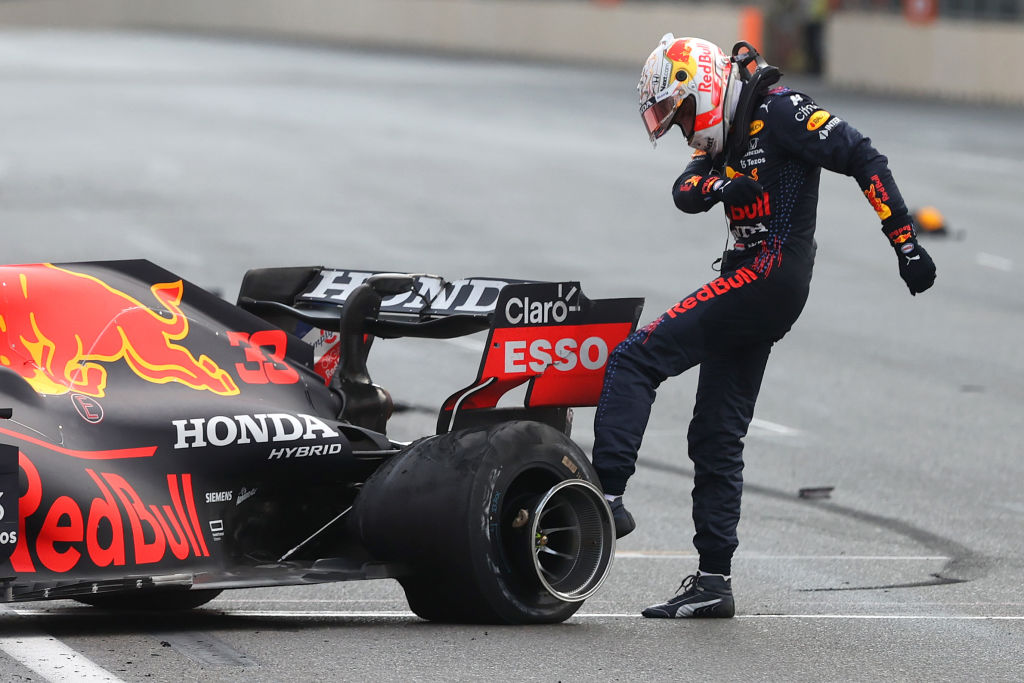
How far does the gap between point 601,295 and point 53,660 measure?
38.5ft

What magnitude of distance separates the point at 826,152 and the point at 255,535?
7.38 ft

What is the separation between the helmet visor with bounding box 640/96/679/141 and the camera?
7184 millimetres

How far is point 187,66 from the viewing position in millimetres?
47844

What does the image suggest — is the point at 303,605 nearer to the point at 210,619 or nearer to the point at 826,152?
the point at 210,619

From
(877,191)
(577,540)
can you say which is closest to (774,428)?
(877,191)

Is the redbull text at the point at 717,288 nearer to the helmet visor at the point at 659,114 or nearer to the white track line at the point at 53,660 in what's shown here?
the helmet visor at the point at 659,114

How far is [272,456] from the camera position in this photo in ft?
21.7

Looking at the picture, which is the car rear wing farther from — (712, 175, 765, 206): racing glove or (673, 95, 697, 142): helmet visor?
(673, 95, 697, 142): helmet visor

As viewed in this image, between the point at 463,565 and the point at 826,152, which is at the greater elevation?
the point at 826,152

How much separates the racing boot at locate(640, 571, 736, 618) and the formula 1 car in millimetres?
434

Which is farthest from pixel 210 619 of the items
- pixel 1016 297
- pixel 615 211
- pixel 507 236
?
pixel 615 211

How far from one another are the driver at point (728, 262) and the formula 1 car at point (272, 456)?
0.22m

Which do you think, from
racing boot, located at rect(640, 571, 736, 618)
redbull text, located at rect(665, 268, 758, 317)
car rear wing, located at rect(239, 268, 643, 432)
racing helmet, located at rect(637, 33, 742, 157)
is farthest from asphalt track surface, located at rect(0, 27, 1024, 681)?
racing helmet, located at rect(637, 33, 742, 157)

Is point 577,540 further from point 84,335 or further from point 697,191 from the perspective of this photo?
point 84,335
